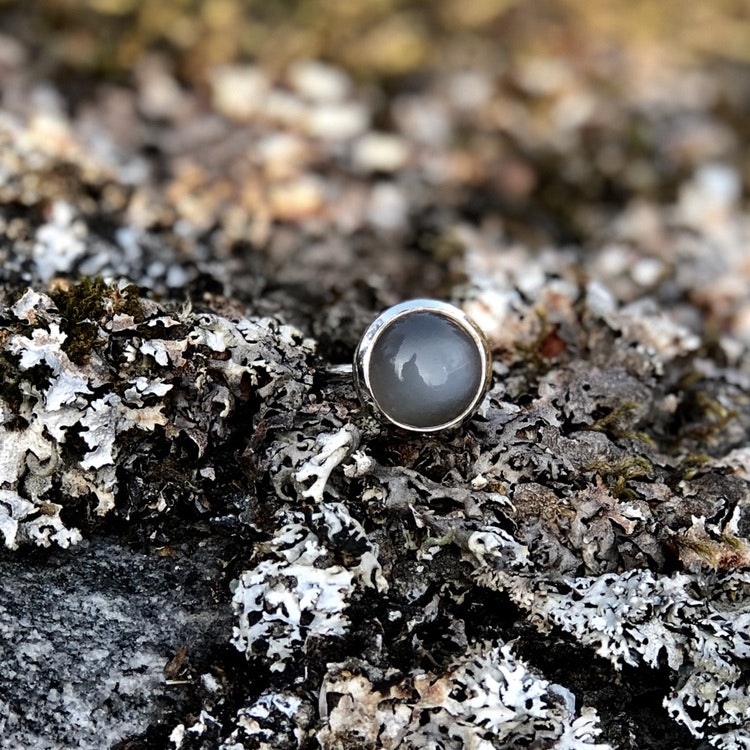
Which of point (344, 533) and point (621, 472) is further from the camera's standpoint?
point (621, 472)

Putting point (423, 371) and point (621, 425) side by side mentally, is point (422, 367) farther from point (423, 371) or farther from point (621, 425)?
point (621, 425)

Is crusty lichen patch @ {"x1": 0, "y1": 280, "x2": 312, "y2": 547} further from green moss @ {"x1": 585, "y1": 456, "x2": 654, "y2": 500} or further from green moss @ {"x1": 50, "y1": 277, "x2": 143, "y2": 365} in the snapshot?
green moss @ {"x1": 585, "y1": 456, "x2": 654, "y2": 500}

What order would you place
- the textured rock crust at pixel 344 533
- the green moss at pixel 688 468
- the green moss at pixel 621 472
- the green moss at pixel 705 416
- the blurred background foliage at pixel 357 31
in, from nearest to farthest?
1. the textured rock crust at pixel 344 533
2. the green moss at pixel 621 472
3. the green moss at pixel 688 468
4. the green moss at pixel 705 416
5. the blurred background foliage at pixel 357 31

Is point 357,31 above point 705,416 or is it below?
above

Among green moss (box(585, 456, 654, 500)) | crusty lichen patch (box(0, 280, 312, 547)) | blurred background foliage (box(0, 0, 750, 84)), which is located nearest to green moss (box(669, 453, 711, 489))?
green moss (box(585, 456, 654, 500))

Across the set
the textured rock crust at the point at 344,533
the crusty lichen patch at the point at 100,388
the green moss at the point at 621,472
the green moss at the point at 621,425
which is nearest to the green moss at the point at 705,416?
the textured rock crust at the point at 344,533

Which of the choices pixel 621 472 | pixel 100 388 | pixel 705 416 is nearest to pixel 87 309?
pixel 100 388

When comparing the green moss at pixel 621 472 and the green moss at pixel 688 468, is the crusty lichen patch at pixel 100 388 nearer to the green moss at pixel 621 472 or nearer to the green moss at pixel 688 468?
the green moss at pixel 621 472
